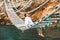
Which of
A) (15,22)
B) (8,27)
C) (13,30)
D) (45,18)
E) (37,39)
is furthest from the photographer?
(8,27)

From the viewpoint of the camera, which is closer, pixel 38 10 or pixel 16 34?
pixel 16 34

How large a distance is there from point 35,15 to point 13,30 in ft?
4.36

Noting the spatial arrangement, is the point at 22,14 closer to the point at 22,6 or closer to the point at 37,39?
the point at 22,6

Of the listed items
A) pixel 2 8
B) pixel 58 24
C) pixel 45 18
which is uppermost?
pixel 45 18

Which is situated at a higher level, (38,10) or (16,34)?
(38,10)

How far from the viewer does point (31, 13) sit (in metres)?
10.0

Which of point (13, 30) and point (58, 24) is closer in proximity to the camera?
point (13, 30)

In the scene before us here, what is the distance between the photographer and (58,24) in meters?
10.1

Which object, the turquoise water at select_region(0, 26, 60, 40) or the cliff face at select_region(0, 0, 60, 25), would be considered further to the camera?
the cliff face at select_region(0, 0, 60, 25)

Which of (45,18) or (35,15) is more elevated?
(45,18)

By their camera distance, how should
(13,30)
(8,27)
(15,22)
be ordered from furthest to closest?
(8,27)
(13,30)
(15,22)

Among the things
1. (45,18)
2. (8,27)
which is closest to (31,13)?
(8,27)

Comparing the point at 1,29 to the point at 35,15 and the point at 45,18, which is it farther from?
the point at 45,18

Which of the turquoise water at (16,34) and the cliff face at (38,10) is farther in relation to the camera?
the cliff face at (38,10)
